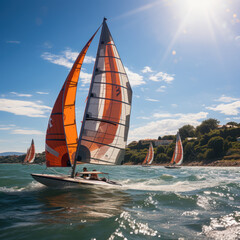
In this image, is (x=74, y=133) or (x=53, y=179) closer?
(x=53, y=179)

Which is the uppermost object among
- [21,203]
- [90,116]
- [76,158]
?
[90,116]

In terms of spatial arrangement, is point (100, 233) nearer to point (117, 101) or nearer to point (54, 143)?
point (54, 143)

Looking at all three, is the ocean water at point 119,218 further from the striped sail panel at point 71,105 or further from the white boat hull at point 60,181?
the striped sail panel at point 71,105

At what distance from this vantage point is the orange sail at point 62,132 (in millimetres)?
15000

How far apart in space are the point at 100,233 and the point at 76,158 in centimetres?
907

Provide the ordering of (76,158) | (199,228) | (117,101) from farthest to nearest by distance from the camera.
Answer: (117,101)
(76,158)
(199,228)

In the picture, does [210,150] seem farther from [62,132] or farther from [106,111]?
[62,132]

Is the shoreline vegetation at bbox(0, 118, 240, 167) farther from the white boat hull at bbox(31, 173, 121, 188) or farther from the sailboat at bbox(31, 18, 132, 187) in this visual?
the white boat hull at bbox(31, 173, 121, 188)

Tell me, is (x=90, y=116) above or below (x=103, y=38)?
below

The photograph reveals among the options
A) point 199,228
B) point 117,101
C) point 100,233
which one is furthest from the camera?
point 117,101

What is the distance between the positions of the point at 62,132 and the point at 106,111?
364cm

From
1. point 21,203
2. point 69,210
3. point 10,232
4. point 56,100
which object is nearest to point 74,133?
point 56,100

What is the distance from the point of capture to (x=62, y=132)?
49.1 ft

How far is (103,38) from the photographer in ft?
54.6
